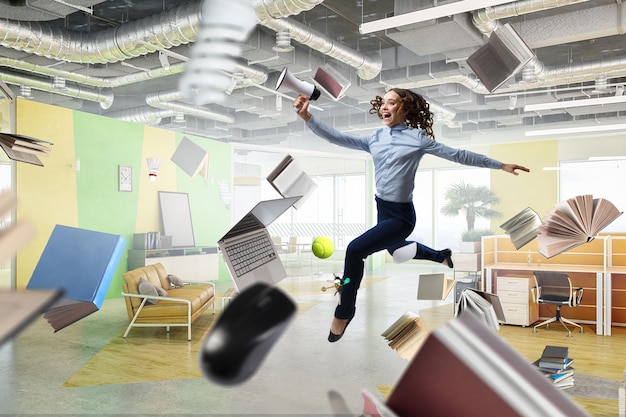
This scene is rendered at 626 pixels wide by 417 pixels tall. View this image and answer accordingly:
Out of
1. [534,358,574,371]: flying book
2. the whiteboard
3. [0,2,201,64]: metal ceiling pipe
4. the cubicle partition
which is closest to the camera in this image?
[534,358,574,371]: flying book

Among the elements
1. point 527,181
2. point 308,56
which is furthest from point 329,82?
point 527,181

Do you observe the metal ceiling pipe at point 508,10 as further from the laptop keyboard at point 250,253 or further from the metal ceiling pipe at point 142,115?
the metal ceiling pipe at point 142,115

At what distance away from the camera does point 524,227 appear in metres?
2.73

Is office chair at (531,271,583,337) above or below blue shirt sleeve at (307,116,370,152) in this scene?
below

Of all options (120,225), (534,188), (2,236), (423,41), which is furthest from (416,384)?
(534,188)

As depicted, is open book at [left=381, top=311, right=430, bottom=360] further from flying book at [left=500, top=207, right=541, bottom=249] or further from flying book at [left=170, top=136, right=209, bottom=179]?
flying book at [left=170, top=136, right=209, bottom=179]

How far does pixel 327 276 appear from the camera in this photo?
36.6ft

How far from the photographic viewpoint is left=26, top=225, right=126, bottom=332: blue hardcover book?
1334mm

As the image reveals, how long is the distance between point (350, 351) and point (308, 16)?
4344 mm

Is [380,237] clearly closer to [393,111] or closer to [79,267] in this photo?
[393,111]

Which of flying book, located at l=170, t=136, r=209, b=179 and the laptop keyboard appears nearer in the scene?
the laptop keyboard

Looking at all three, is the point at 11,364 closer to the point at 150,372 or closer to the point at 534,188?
the point at 150,372

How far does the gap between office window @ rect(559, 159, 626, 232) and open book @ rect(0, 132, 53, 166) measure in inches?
492

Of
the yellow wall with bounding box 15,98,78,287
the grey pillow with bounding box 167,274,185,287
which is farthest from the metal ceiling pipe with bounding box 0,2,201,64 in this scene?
the grey pillow with bounding box 167,274,185,287
